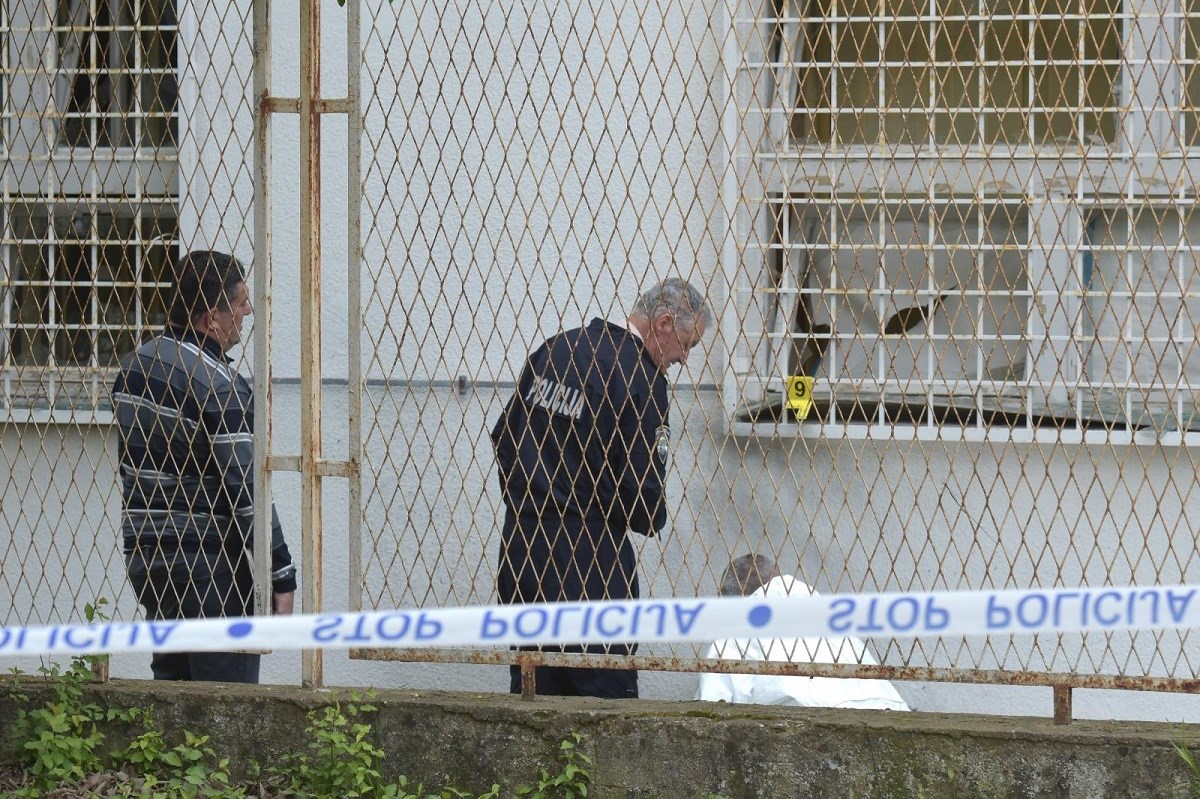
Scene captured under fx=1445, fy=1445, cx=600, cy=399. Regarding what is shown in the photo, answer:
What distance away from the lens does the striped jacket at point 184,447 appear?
3.81m

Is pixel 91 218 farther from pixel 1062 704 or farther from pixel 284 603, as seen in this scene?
pixel 1062 704

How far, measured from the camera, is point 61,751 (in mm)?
3570

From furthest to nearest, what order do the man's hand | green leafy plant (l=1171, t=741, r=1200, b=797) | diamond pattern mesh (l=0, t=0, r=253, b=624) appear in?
diamond pattern mesh (l=0, t=0, r=253, b=624)
the man's hand
green leafy plant (l=1171, t=741, r=1200, b=797)

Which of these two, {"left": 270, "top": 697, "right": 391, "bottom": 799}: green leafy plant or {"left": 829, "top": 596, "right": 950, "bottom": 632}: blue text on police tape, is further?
{"left": 270, "top": 697, "right": 391, "bottom": 799}: green leafy plant

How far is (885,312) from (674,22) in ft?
3.71

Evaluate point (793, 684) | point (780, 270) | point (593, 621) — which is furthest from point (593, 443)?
point (593, 621)

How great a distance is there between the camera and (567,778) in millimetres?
3402

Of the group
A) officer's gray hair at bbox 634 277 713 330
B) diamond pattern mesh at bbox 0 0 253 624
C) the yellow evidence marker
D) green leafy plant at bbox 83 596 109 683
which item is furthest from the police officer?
diamond pattern mesh at bbox 0 0 253 624

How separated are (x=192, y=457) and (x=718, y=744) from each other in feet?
5.14

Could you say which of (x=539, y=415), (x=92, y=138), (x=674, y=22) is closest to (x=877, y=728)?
(x=539, y=415)

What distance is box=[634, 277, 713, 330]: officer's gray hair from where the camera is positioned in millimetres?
3998

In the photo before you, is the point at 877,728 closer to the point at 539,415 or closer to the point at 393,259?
the point at 539,415

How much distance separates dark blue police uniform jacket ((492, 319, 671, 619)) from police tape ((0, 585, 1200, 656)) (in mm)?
1428

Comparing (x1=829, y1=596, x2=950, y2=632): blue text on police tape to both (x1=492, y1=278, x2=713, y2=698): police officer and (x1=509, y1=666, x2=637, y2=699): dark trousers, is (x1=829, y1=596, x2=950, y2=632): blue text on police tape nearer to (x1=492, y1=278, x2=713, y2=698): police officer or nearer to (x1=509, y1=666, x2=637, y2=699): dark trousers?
(x1=492, y1=278, x2=713, y2=698): police officer
